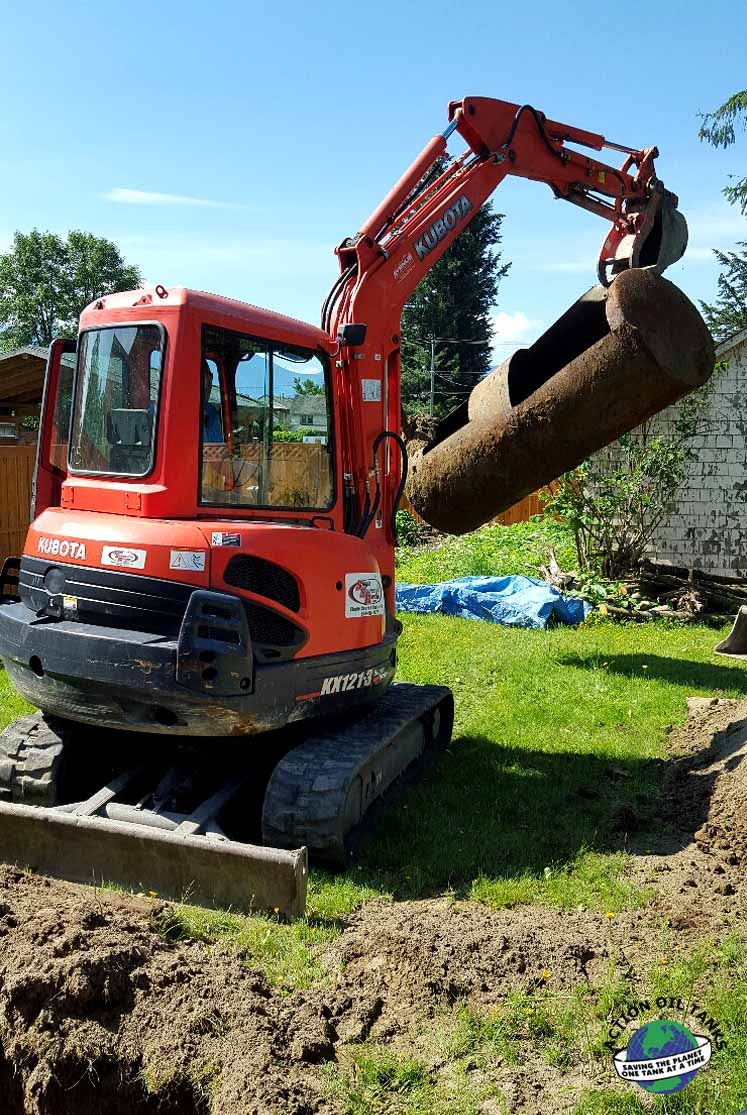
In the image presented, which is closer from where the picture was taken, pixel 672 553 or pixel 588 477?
→ pixel 588 477

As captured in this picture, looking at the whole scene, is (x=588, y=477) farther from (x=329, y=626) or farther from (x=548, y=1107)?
(x=548, y=1107)

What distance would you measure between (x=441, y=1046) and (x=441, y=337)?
4207 cm

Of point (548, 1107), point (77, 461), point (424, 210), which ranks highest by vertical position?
point (424, 210)

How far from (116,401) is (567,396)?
9.88 ft

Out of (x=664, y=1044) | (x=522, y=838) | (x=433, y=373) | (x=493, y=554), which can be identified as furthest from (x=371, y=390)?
(x=433, y=373)

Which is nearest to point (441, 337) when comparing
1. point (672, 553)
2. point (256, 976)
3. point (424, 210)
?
point (672, 553)

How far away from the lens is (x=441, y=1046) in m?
3.54

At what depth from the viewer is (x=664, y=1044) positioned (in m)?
3.41

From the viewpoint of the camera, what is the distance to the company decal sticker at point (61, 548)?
5055mm

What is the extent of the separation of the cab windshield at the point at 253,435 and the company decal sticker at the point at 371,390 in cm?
41

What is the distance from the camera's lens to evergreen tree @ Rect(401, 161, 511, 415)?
141ft

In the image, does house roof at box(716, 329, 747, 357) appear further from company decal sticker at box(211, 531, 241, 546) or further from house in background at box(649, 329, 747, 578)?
company decal sticker at box(211, 531, 241, 546)

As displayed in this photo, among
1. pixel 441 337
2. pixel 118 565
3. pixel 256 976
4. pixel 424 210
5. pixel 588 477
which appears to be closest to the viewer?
pixel 256 976

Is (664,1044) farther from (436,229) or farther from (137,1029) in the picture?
(436,229)
